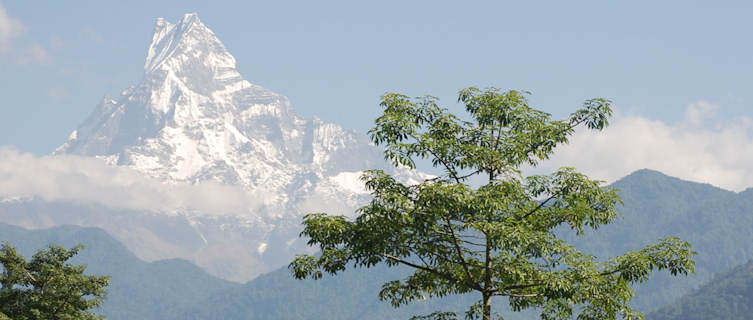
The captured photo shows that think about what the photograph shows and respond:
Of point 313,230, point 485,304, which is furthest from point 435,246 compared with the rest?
point 313,230

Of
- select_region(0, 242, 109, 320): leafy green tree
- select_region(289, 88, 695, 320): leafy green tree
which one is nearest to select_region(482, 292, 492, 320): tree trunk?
select_region(289, 88, 695, 320): leafy green tree

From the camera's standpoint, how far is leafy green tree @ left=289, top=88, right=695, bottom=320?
2266cm

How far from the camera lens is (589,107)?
2617 centimetres

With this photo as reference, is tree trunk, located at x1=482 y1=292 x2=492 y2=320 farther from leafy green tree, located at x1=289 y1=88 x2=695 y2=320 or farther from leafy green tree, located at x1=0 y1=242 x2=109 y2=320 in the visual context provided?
leafy green tree, located at x1=0 y1=242 x2=109 y2=320

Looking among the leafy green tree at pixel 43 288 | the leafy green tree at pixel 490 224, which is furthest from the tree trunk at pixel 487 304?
the leafy green tree at pixel 43 288

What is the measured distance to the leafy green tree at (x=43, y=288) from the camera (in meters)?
41.6

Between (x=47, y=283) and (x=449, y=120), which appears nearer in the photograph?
(x=449, y=120)

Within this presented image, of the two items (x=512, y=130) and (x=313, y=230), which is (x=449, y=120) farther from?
(x=313, y=230)

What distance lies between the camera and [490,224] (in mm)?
22031

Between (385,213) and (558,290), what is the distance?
16.1 ft

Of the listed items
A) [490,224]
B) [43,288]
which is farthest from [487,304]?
[43,288]

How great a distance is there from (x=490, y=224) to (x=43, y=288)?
93.4ft

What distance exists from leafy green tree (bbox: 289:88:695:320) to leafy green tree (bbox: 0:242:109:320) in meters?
21.1

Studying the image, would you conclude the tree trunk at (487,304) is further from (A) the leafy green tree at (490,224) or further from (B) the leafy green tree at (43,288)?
(B) the leafy green tree at (43,288)
